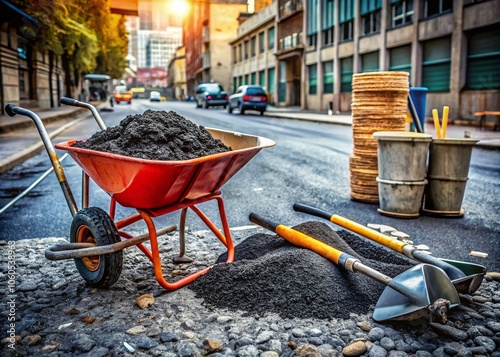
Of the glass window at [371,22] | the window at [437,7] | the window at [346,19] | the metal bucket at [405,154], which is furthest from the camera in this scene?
the window at [346,19]

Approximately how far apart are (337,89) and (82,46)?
16.1m

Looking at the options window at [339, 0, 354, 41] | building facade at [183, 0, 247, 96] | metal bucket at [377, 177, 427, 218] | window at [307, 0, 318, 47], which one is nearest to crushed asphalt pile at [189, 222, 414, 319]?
metal bucket at [377, 177, 427, 218]

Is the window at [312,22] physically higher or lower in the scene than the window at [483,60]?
higher

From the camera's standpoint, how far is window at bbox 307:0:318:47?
36.1 meters

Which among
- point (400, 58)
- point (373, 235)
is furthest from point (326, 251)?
point (400, 58)

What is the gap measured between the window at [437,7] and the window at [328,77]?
10696 mm

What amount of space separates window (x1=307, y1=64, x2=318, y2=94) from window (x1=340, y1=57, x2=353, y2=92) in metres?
3.72

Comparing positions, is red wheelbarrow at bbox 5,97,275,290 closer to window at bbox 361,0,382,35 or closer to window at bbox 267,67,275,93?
window at bbox 361,0,382,35

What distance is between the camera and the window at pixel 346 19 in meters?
31.2

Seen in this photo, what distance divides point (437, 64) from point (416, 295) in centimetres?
2250

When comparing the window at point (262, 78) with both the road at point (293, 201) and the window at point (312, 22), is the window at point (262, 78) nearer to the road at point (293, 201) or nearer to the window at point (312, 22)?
the window at point (312, 22)

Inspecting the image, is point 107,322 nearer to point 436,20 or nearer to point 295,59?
point 436,20

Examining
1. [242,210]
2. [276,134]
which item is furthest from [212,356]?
[276,134]

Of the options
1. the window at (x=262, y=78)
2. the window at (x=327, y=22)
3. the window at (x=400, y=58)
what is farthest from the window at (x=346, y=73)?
the window at (x=262, y=78)
